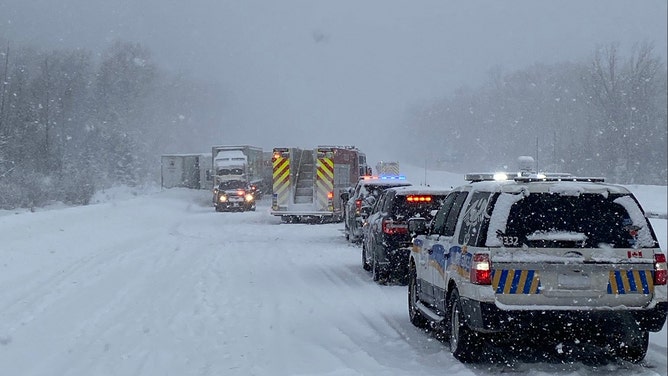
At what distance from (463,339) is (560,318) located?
1.07 m

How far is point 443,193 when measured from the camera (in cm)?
1581

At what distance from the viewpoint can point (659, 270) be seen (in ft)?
26.4

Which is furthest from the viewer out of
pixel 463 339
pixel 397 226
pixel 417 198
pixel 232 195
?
pixel 232 195

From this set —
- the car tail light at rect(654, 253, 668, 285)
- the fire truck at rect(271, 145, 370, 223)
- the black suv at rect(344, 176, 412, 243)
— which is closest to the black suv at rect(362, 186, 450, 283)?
the black suv at rect(344, 176, 412, 243)

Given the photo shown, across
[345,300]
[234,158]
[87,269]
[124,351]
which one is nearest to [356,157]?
[234,158]

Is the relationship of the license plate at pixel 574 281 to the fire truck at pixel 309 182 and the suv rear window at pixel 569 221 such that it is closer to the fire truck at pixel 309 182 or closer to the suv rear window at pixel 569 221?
the suv rear window at pixel 569 221

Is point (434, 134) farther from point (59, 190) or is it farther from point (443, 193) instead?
point (443, 193)

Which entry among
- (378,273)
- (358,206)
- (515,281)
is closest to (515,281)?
(515,281)

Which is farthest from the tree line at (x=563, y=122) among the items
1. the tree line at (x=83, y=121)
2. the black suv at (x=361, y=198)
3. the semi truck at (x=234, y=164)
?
the tree line at (x=83, y=121)

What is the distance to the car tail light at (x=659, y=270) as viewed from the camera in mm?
8000

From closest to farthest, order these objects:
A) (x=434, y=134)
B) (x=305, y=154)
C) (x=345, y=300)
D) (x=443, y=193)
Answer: (x=345, y=300)
(x=443, y=193)
(x=305, y=154)
(x=434, y=134)

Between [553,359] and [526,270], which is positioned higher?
[526,270]

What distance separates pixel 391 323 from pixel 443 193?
511 centimetres

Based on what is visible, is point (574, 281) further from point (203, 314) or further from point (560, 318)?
point (203, 314)
